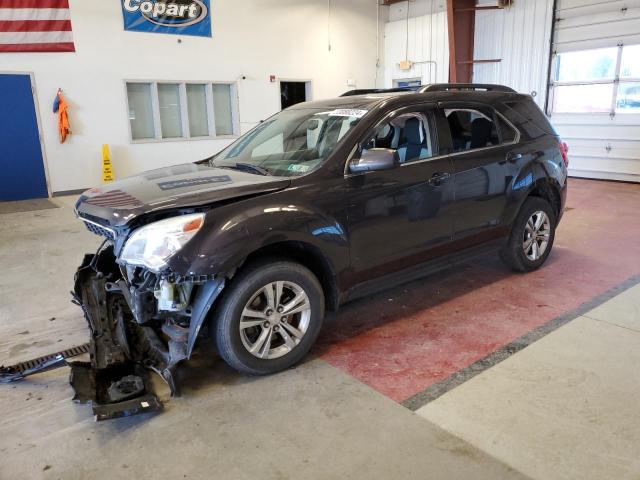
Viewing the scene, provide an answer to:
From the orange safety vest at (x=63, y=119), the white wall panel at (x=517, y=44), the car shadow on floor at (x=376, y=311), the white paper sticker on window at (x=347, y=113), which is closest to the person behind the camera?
the car shadow on floor at (x=376, y=311)

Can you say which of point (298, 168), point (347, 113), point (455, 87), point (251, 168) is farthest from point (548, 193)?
point (251, 168)

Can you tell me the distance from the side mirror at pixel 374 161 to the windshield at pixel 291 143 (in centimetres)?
19

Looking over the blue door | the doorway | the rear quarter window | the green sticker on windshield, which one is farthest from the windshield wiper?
the doorway

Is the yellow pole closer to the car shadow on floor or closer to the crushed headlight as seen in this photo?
the car shadow on floor

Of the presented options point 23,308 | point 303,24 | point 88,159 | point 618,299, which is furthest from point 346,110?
point 303,24

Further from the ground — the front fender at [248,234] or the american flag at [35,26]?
Result: the american flag at [35,26]

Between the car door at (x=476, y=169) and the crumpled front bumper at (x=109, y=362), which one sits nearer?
the crumpled front bumper at (x=109, y=362)

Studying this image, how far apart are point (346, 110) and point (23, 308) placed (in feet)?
10.1

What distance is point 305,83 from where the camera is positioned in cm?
1318

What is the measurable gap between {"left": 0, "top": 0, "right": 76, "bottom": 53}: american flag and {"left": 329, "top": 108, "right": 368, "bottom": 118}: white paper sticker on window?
318 inches

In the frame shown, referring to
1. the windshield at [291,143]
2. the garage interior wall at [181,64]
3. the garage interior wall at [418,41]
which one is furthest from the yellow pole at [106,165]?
the garage interior wall at [418,41]

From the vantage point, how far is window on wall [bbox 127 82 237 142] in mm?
10758

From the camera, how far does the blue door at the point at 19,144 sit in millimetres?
9195

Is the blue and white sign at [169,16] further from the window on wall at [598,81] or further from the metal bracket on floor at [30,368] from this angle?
the metal bracket on floor at [30,368]
